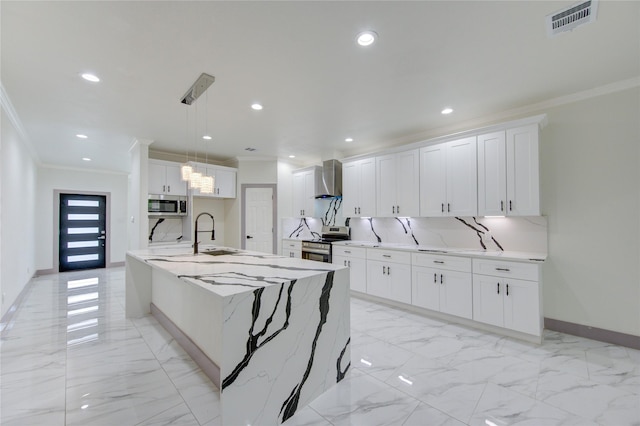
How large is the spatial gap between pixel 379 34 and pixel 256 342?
2.31m

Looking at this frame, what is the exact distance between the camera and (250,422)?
1623 millimetres

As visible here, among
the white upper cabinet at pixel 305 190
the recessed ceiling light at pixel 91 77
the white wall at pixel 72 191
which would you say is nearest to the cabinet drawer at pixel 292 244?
the white upper cabinet at pixel 305 190

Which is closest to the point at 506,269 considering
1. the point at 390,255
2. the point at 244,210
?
the point at 390,255

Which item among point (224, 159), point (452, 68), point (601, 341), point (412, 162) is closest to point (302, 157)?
point (224, 159)

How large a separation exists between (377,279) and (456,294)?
1166 millimetres

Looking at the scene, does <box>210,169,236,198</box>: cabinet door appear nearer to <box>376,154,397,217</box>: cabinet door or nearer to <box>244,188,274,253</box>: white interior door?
<box>244,188,274,253</box>: white interior door

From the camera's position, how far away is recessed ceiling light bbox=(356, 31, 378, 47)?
201 cm

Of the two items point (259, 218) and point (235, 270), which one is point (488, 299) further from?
point (259, 218)

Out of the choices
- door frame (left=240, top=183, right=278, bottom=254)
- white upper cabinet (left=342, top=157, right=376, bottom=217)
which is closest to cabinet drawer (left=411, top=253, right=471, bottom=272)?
white upper cabinet (left=342, top=157, right=376, bottom=217)

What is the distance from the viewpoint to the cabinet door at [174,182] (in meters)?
5.09

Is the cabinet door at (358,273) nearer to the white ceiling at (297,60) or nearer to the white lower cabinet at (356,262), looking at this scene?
the white lower cabinet at (356,262)

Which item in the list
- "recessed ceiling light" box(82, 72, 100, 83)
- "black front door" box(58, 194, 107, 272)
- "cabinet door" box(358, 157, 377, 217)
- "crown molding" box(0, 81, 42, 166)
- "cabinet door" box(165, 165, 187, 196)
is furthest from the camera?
"black front door" box(58, 194, 107, 272)

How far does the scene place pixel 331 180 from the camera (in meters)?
5.41

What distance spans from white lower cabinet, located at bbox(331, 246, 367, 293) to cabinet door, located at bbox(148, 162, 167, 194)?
11.2 feet
